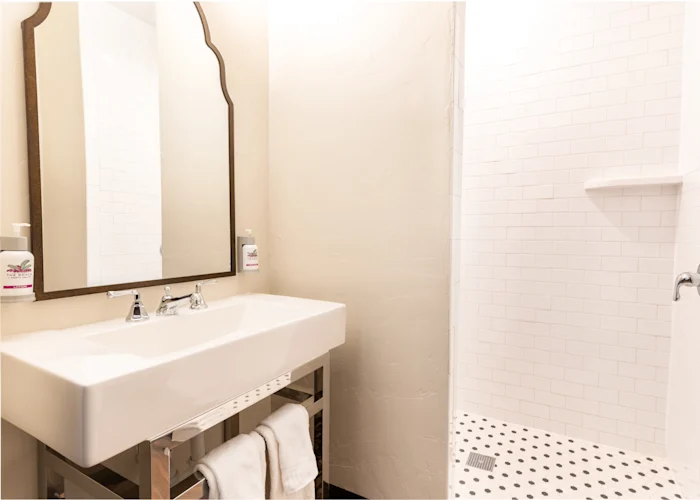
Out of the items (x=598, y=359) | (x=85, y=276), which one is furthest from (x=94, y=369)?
(x=598, y=359)

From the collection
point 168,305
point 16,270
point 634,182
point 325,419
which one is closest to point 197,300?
point 168,305

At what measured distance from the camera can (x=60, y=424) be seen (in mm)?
671

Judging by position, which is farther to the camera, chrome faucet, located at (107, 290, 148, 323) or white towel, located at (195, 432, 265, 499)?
chrome faucet, located at (107, 290, 148, 323)

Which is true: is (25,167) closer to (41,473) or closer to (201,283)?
(201,283)

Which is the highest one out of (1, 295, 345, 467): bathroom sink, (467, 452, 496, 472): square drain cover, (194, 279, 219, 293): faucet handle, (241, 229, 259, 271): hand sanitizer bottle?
(241, 229, 259, 271): hand sanitizer bottle

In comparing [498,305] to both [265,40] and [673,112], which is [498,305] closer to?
[673,112]

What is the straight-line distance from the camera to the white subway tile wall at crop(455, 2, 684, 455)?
1.91 meters

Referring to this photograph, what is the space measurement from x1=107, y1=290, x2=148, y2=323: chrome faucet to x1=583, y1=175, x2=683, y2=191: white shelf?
211cm

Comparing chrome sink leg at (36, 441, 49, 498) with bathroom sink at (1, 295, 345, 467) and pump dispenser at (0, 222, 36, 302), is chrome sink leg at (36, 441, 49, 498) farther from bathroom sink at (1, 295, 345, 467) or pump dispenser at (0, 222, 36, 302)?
pump dispenser at (0, 222, 36, 302)

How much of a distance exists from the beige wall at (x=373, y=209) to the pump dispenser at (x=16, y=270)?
0.90 m

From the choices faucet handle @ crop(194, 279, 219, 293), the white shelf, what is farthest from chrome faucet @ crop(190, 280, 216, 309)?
the white shelf

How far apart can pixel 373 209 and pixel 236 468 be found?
3.03 feet

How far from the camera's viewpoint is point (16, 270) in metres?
0.86

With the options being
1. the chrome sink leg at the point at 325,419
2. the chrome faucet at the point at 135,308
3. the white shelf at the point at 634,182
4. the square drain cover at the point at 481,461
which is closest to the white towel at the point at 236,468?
the chrome sink leg at the point at 325,419
